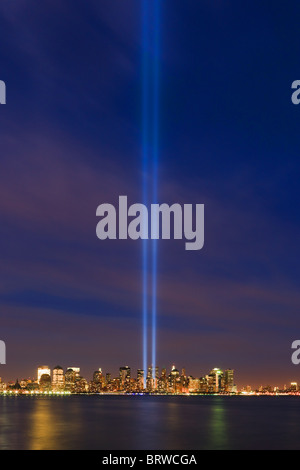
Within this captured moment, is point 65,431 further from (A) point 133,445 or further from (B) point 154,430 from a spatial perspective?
(A) point 133,445
